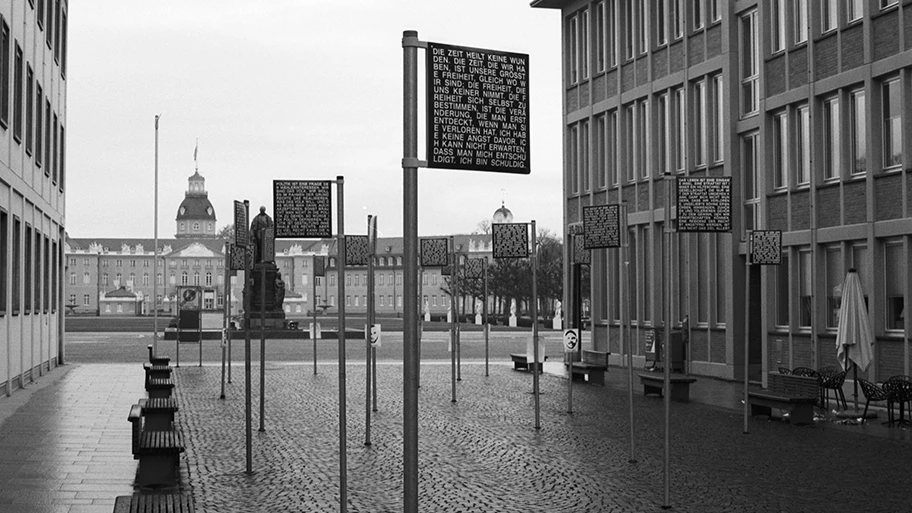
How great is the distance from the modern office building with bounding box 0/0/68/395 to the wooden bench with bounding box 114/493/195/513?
16002 mm

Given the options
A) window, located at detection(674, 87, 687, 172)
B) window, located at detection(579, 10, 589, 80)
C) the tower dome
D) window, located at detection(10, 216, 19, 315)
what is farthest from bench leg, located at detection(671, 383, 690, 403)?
the tower dome

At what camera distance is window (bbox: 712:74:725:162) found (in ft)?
109

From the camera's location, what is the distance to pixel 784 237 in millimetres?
28359

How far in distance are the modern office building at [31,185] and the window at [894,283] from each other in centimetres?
1678

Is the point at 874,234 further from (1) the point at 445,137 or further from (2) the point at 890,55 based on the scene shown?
(1) the point at 445,137

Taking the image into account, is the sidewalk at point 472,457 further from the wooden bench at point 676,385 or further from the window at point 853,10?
the window at point 853,10

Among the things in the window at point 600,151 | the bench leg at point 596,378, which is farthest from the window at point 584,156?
the bench leg at point 596,378

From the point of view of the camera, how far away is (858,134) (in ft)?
84.1

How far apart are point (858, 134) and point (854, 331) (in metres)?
6.05

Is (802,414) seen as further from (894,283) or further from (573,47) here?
(573,47)

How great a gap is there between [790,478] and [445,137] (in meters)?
7.59

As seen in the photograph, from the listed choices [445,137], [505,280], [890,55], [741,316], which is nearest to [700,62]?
[741,316]

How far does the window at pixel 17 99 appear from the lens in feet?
88.6

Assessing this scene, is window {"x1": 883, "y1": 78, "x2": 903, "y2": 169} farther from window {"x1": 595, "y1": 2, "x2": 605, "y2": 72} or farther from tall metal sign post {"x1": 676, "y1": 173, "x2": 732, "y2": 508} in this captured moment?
window {"x1": 595, "y1": 2, "x2": 605, "y2": 72}
